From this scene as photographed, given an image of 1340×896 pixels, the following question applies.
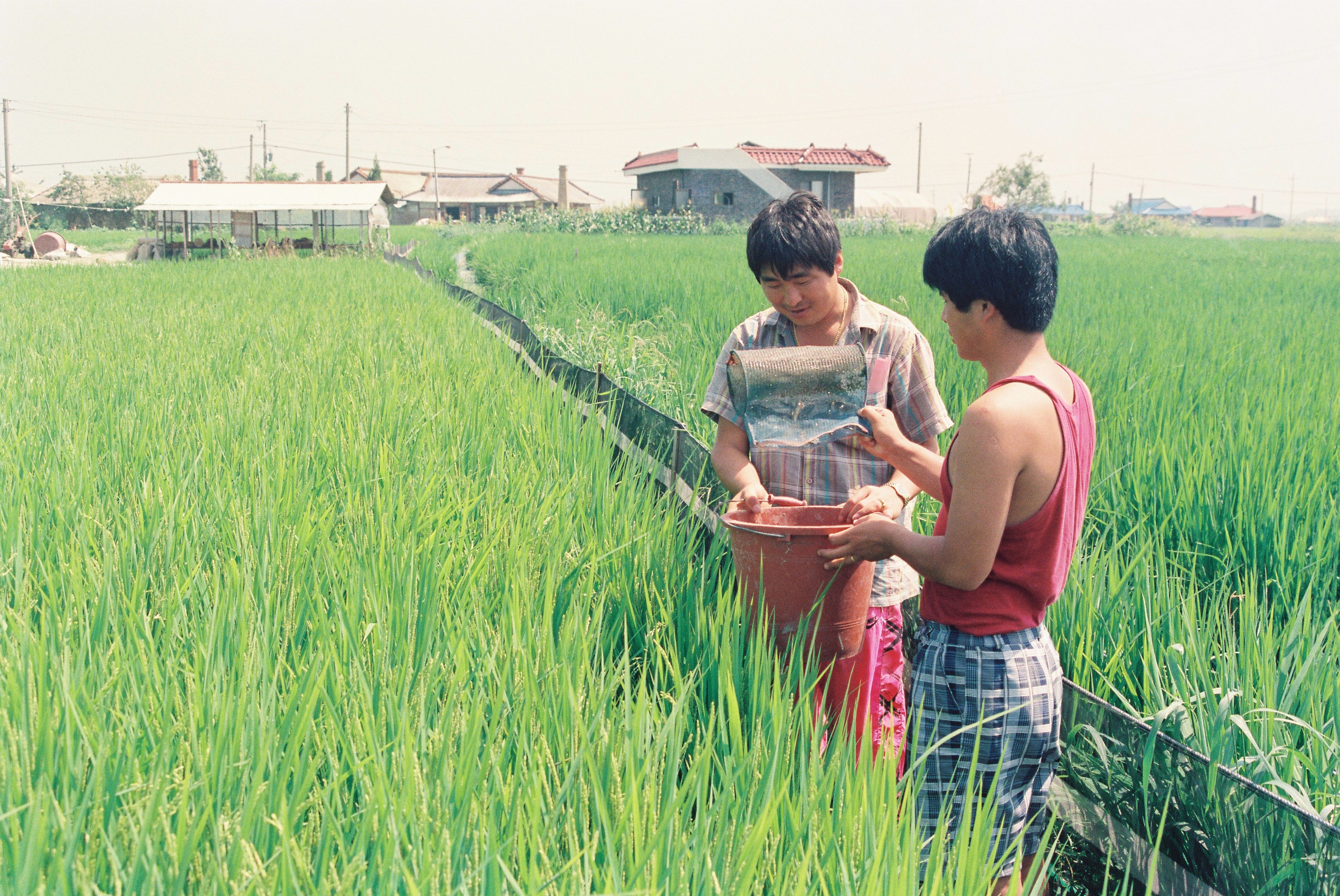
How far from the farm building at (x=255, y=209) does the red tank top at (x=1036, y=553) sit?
23.1 meters

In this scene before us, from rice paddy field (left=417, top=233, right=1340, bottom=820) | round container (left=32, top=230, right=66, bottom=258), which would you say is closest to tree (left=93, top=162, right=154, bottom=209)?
round container (left=32, top=230, right=66, bottom=258)

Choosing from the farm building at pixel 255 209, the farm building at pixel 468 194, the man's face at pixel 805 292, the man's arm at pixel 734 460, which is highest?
the farm building at pixel 468 194

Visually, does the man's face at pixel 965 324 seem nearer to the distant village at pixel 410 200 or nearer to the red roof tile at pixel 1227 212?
the distant village at pixel 410 200

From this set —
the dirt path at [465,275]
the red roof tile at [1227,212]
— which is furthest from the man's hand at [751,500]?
the red roof tile at [1227,212]

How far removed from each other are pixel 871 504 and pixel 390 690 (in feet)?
2.74

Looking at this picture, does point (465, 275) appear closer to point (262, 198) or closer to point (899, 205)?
point (262, 198)

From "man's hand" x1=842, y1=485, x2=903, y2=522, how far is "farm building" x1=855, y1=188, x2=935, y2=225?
131ft

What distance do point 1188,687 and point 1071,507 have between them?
58 cm

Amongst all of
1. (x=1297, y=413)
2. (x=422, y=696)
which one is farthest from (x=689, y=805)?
(x=1297, y=413)

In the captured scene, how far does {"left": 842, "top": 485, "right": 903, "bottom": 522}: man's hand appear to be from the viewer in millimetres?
1681

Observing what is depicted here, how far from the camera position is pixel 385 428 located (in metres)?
3.22

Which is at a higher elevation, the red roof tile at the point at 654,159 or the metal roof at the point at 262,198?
the red roof tile at the point at 654,159

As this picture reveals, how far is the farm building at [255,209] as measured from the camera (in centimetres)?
2358

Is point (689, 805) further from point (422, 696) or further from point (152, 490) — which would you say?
point (152, 490)
